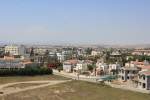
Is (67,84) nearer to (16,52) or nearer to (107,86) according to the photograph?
(107,86)

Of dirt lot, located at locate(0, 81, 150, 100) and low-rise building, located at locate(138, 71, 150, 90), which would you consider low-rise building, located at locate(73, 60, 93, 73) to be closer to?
dirt lot, located at locate(0, 81, 150, 100)

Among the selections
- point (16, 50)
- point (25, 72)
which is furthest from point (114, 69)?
point (16, 50)

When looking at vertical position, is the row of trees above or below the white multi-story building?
below

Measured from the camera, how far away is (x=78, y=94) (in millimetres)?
39062

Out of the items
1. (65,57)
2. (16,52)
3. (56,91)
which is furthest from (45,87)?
(16,52)

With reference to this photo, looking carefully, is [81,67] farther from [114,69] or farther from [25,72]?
[25,72]

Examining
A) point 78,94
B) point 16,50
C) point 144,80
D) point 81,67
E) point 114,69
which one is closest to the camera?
point 78,94

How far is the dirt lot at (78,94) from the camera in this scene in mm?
36812

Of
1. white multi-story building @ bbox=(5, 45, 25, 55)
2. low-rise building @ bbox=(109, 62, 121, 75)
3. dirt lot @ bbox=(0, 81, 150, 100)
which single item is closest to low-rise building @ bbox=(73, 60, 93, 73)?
low-rise building @ bbox=(109, 62, 121, 75)

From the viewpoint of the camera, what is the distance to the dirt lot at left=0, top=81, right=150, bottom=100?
36.8m

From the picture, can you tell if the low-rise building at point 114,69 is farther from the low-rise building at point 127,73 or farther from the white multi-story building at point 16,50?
the white multi-story building at point 16,50

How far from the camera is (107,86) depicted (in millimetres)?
45031

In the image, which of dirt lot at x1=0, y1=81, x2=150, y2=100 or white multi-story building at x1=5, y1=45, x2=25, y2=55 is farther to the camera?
white multi-story building at x1=5, y1=45, x2=25, y2=55

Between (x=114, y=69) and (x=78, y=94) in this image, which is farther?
(x=114, y=69)
